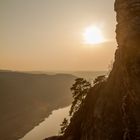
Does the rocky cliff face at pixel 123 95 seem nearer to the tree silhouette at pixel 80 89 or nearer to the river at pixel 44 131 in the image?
the tree silhouette at pixel 80 89

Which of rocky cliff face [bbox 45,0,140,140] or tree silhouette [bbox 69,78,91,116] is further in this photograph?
tree silhouette [bbox 69,78,91,116]

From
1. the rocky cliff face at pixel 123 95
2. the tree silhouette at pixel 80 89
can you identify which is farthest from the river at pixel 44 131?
the rocky cliff face at pixel 123 95

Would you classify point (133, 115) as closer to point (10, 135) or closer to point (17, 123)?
point (10, 135)

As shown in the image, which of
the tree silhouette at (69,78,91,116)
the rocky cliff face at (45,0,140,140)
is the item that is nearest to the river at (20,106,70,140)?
the tree silhouette at (69,78,91,116)

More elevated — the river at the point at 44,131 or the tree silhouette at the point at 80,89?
the tree silhouette at the point at 80,89

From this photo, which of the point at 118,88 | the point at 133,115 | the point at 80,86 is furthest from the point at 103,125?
the point at 80,86

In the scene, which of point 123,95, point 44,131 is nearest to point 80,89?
point 123,95

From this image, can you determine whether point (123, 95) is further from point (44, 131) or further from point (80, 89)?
point (44, 131)

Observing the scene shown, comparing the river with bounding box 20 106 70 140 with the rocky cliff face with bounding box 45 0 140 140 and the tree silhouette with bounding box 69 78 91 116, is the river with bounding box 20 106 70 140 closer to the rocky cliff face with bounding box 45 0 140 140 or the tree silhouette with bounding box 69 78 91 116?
the tree silhouette with bounding box 69 78 91 116
